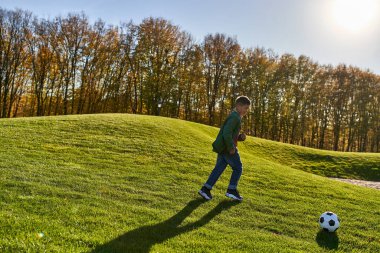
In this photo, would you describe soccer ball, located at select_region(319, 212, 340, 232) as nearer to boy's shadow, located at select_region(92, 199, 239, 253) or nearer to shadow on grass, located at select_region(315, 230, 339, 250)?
shadow on grass, located at select_region(315, 230, 339, 250)

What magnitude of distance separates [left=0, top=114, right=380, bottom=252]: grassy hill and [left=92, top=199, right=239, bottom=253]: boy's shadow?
0.02 m

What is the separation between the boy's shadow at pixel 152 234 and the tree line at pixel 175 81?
39563 millimetres

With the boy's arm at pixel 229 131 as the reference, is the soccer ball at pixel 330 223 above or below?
below

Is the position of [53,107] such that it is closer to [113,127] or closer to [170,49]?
[170,49]

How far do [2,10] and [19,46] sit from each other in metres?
5.90

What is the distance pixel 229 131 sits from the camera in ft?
30.1

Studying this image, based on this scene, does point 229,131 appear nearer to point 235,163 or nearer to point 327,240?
point 235,163

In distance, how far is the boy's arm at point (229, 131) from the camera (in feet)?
29.9

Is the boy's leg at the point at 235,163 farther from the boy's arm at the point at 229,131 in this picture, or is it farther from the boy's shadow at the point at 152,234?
the boy's shadow at the point at 152,234

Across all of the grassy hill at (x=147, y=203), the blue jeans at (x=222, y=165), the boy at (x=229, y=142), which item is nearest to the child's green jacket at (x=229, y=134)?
the boy at (x=229, y=142)

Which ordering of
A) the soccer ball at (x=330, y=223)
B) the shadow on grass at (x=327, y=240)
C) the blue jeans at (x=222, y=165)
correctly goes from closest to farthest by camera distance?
1. the shadow on grass at (x=327, y=240)
2. the soccer ball at (x=330, y=223)
3. the blue jeans at (x=222, y=165)

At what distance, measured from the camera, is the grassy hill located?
649 centimetres

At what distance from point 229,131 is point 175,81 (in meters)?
46.7

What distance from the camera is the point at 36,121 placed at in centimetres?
2175
